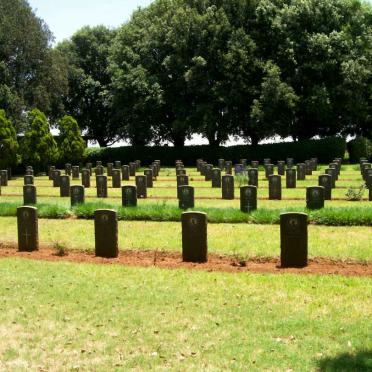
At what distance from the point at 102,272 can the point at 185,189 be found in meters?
8.43

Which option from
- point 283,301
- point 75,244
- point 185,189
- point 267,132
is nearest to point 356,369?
point 283,301

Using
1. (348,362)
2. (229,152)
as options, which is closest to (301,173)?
(229,152)

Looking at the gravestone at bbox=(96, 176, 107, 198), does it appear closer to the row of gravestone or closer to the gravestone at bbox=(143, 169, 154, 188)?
the gravestone at bbox=(143, 169, 154, 188)

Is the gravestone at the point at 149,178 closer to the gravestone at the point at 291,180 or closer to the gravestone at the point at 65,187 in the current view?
the gravestone at the point at 65,187

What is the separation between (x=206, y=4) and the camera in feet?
165

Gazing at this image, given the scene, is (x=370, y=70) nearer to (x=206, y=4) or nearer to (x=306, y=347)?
(x=206, y=4)

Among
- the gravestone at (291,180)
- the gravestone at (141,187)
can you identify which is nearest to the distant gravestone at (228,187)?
the gravestone at (141,187)

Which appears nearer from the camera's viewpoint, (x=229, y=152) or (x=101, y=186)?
(x=101, y=186)

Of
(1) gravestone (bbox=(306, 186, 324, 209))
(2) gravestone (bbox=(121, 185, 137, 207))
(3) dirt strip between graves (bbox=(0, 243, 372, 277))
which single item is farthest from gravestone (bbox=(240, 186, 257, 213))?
A: (3) dirt strip between graves (bbox=(0, 243, 372, 277))

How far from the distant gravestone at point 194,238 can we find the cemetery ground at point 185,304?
1.27 ft

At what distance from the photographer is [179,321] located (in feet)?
26.3

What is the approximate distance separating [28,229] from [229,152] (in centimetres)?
3628

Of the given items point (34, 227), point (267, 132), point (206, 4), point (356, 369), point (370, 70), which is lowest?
point (356, 369)

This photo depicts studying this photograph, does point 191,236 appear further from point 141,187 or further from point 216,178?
point 216,178
